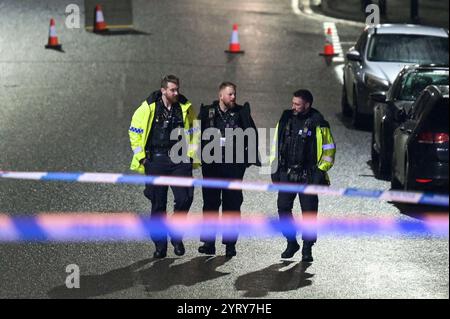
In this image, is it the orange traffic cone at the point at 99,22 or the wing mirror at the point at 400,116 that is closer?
the wing mirror at the point at 400,116

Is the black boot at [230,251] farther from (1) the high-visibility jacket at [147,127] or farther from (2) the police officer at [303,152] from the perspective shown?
(1) the high-visibility jacket at [147,127]

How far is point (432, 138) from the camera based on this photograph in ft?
Answer: 52.5

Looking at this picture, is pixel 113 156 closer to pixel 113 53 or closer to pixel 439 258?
pixel 439 258

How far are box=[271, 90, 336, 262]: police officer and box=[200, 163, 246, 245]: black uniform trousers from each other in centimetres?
43

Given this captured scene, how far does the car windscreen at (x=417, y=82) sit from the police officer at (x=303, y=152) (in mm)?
6015

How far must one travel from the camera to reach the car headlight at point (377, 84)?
74.5 ft

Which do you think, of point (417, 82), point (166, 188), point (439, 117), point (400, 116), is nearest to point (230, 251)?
point (166, 188)

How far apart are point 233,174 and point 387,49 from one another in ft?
34.6

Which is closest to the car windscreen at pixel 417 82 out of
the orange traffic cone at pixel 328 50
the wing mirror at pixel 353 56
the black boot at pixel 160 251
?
the wing mirror at pixel 353 56

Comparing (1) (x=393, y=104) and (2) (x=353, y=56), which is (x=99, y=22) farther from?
(1) (x=393, y=104)

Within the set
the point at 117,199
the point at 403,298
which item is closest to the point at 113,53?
the point at 117,199

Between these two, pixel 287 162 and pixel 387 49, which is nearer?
pixel 287 162
